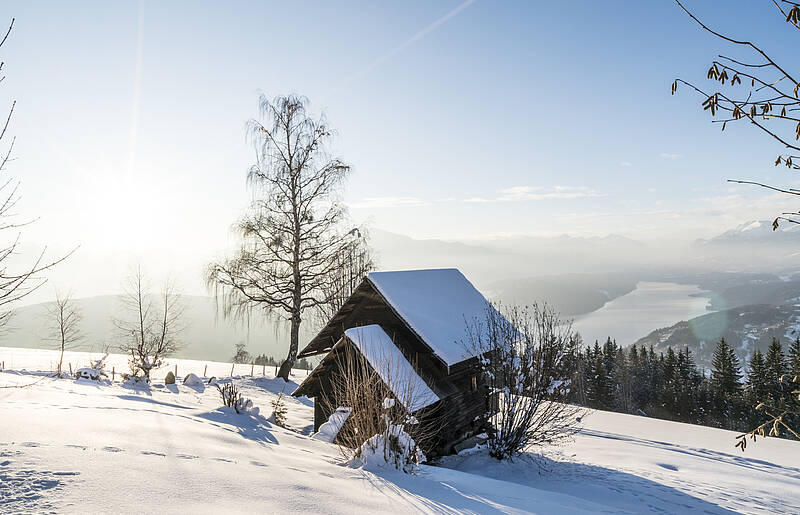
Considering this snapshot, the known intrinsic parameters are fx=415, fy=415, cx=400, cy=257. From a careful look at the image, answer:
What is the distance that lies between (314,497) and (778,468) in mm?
16666

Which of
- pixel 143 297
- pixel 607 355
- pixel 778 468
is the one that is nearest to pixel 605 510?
pixel 778 468

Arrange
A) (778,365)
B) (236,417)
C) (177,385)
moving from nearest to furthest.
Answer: (236,417)
(177,385)
(778,365)

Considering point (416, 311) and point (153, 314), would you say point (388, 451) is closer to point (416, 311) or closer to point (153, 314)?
point (416, 311)

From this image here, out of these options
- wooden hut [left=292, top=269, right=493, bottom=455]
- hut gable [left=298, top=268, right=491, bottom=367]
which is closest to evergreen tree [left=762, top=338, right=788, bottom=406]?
hut gable [left=298, top=268, right=491, bottom=367]

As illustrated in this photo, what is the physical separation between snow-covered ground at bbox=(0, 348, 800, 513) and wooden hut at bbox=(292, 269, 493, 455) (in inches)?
71.5

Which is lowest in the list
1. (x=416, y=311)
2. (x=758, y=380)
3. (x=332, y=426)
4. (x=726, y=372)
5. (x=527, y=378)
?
(x=758, y=380)

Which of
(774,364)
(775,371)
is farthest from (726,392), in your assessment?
(775,371)

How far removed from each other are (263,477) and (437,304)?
9.69 meters

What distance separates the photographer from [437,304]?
1360cm

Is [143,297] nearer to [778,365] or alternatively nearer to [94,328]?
[778,365]

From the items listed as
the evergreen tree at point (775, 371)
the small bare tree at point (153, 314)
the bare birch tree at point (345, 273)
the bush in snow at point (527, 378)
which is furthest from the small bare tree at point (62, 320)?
the evergreen tree at point (775, 371)

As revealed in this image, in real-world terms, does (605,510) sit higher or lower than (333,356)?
lower

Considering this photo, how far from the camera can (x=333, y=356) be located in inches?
453

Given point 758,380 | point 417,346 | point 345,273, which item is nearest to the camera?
point 417,346
